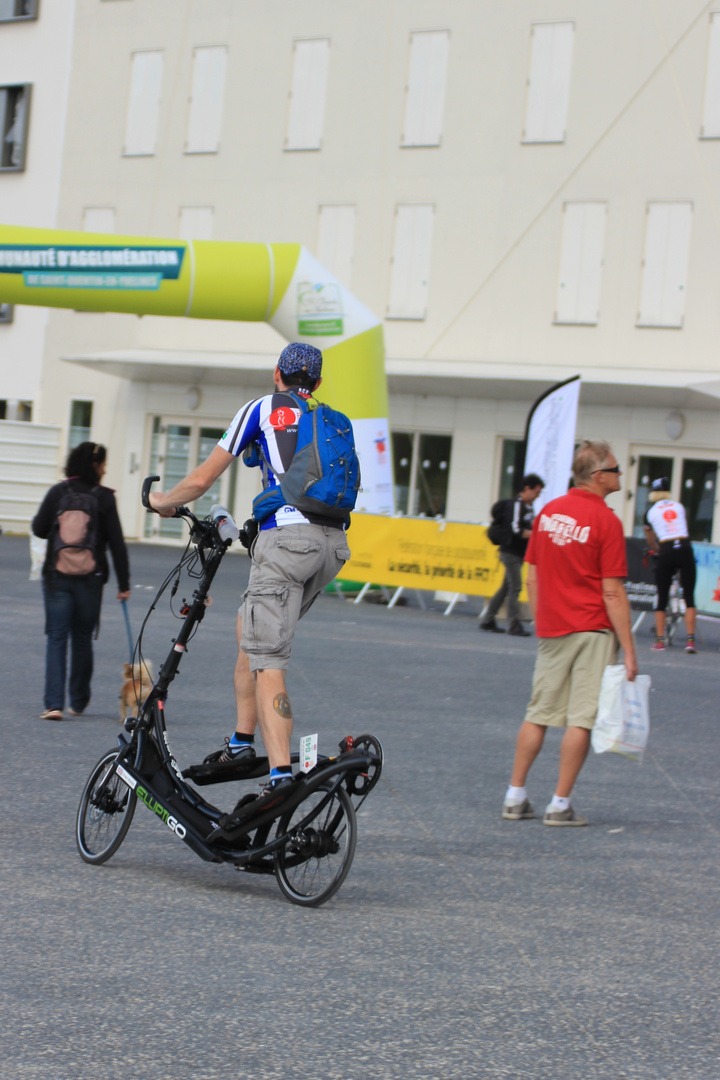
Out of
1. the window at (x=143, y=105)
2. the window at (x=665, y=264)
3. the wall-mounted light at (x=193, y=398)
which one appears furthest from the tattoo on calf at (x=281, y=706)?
the window at (x=143, y=105)

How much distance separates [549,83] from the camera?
78.9 feet

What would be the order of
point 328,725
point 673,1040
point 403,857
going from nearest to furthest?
point 673,1040, point 403,857, point 328,725

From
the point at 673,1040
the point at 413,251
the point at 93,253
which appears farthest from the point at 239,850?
the point at 413,251

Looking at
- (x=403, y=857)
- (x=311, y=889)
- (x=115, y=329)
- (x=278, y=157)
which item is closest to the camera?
(x=311, y=889)

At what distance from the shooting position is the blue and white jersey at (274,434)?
4.72 m

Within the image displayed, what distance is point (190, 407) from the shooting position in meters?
28.1

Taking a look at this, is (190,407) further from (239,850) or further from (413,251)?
(239,850)

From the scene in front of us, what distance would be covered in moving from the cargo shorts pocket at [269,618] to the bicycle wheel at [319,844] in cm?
59

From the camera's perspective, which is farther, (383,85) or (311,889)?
(383,85)

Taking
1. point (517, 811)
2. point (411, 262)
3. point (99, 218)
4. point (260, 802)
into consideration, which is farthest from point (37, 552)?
point (99, 218)

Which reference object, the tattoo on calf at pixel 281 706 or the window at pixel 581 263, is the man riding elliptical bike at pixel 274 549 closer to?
the tattoo on calf at pixel 281 706

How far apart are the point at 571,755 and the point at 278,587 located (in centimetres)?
212

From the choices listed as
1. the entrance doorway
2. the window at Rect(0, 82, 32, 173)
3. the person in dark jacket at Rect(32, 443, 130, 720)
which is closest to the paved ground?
the person in dark jacket at Rect(32, 443, 130, 720)

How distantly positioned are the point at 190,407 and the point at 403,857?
76.7 feet
